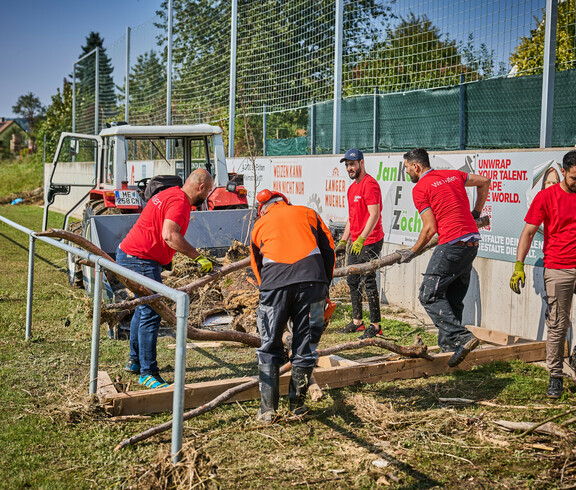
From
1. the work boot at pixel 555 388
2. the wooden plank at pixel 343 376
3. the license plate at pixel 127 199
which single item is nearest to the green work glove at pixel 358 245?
the wooden plank at pixel 343 376

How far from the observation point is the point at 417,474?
3.93 meters

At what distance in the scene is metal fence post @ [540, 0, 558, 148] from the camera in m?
6.95

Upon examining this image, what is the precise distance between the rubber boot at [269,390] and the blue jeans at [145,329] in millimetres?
1288

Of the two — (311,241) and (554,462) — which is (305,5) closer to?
(311,241)

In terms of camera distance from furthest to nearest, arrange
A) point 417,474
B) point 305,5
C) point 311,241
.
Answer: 1. point 305,5
2. point 311,241
3. point 417,474

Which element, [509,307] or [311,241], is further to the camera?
[509,307]

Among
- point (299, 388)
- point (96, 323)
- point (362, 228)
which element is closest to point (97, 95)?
point (362, 228)

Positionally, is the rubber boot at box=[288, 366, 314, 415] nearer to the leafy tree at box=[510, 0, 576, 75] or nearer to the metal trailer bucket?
the metal trailer bucket

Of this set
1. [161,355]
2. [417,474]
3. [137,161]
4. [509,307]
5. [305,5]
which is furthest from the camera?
[137,161]

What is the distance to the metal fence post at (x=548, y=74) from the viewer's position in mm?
6945

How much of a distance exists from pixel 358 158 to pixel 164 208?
2.83 meters

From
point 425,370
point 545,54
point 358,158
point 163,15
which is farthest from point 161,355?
point 163,15

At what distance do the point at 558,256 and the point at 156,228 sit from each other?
334cm

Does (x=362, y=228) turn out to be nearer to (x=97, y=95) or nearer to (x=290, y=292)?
(x=290, y=292)
